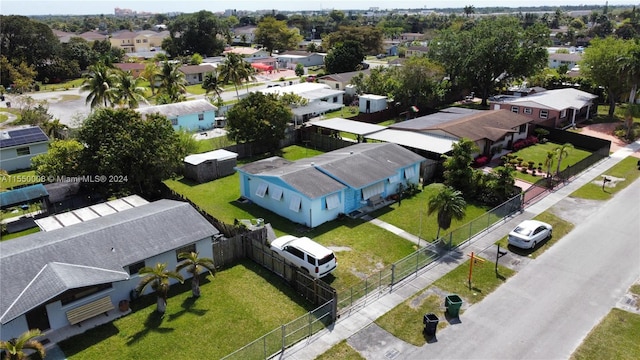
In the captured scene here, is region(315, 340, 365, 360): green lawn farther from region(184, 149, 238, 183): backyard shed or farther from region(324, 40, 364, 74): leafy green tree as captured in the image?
region(324, 40, 364, 74): leafy green tree

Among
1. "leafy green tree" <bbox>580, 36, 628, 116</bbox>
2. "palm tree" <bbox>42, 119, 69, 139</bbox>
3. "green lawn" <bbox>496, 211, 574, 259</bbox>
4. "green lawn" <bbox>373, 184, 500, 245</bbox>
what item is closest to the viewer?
"green lawn" <bbox>496, 211, 574, 259</bbox>

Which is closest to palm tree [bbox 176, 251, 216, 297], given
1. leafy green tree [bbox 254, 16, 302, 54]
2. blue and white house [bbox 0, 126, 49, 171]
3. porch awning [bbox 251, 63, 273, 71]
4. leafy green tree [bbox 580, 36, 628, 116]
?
blue and white house [bbox 0, 126, 49, 171]

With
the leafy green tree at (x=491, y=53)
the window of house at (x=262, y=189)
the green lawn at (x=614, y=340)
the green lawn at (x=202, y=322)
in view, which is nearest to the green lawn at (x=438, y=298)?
the green lawn at (x=202, y=322)

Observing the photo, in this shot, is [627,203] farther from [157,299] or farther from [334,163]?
[157,299]

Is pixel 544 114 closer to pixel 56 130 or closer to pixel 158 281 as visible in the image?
pixel 158 281

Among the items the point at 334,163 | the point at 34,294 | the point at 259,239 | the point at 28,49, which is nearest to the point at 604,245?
the point at 334,163
